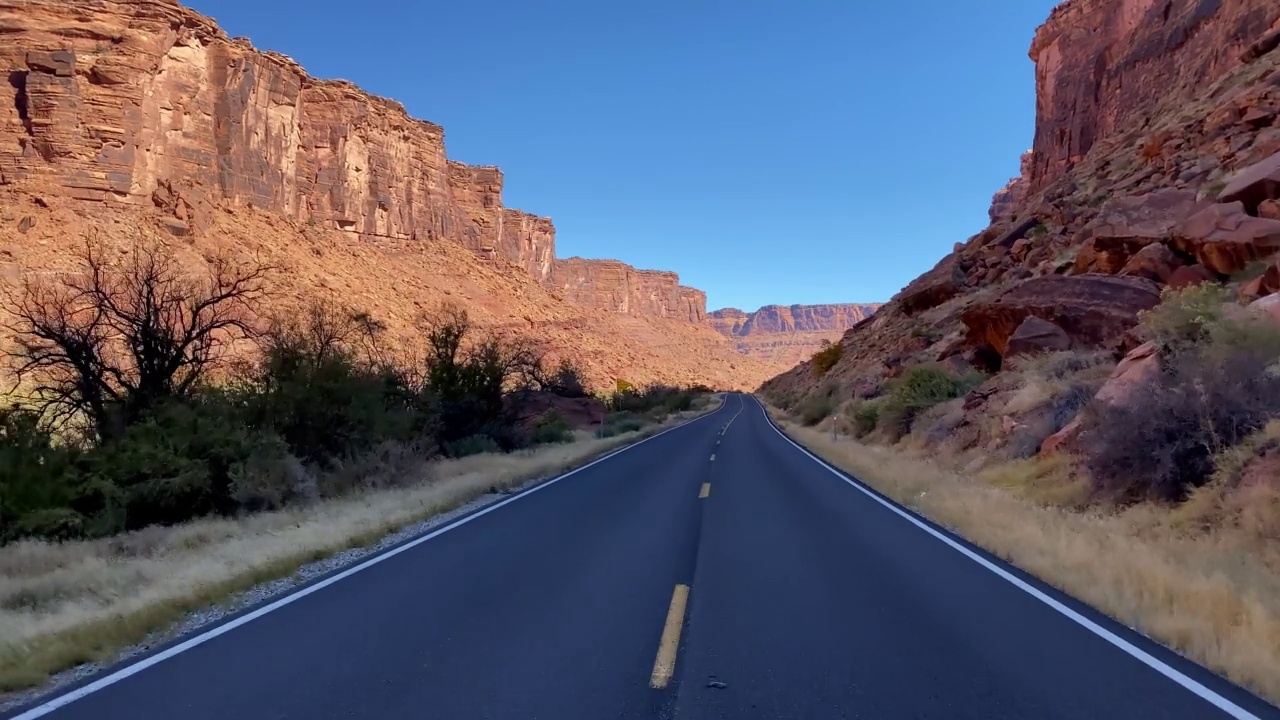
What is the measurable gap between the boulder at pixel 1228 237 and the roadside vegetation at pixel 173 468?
16.2 metres

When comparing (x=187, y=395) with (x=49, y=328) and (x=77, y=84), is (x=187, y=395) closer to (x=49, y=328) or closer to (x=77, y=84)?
(x=49, y=328)

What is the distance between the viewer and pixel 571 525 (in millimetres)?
11664

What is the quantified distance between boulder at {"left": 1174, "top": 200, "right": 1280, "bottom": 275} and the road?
11734mm

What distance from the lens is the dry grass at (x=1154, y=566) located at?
548 centimetres

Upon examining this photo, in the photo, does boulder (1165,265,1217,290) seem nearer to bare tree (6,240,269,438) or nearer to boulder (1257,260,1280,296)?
boulder (1257,260,1280,296)

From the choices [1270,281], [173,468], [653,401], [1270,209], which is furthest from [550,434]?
[653,401]

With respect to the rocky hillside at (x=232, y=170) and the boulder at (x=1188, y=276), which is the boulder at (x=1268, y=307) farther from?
the rocky hillside at (x=232, y=170)

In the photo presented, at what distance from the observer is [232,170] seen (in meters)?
61.3

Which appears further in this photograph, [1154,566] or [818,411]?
[818,411]

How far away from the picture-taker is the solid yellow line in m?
5.10

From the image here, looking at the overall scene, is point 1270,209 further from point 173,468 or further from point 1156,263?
point 173,468

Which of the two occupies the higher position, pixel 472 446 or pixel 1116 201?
pixel 1116 201

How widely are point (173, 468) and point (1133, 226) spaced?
23478 millimetres

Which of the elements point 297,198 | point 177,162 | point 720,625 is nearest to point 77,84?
point 177,162
